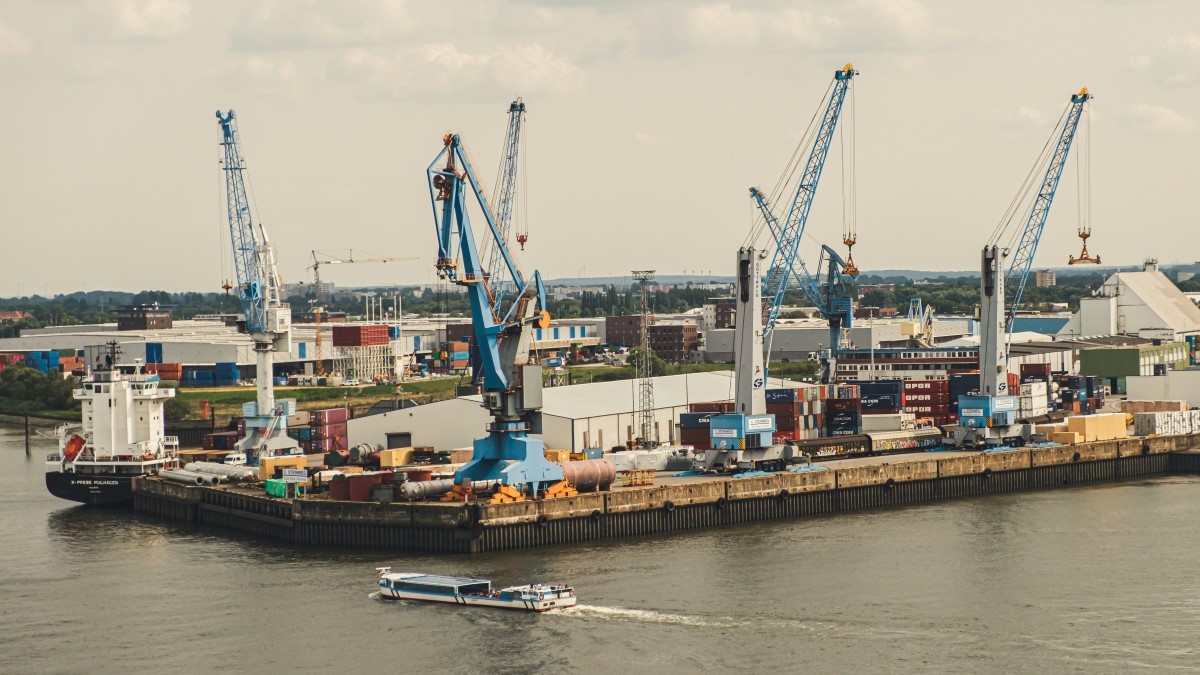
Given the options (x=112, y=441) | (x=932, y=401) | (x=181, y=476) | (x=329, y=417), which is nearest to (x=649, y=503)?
(x=181, y=476)

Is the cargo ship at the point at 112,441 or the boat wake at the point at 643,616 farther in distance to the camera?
the cargo ship at the point at 112,441

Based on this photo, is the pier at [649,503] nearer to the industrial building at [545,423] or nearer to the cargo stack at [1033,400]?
the cargo stack at [1033,400]

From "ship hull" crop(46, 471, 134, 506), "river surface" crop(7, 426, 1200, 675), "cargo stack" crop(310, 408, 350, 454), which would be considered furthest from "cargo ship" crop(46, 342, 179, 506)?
"cargo stack" crop(310, 408, 350, 454)

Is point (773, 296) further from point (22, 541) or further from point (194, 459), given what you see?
point (22, 541)


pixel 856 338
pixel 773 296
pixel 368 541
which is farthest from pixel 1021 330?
pixel 368 541

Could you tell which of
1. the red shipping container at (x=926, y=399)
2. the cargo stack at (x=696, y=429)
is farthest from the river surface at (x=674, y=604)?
the red shipping container at (x=926, y=399)

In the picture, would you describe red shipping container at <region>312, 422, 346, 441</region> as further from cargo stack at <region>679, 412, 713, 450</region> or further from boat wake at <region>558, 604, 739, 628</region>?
boat wake at <region>558, 604, 739, 628</region>
